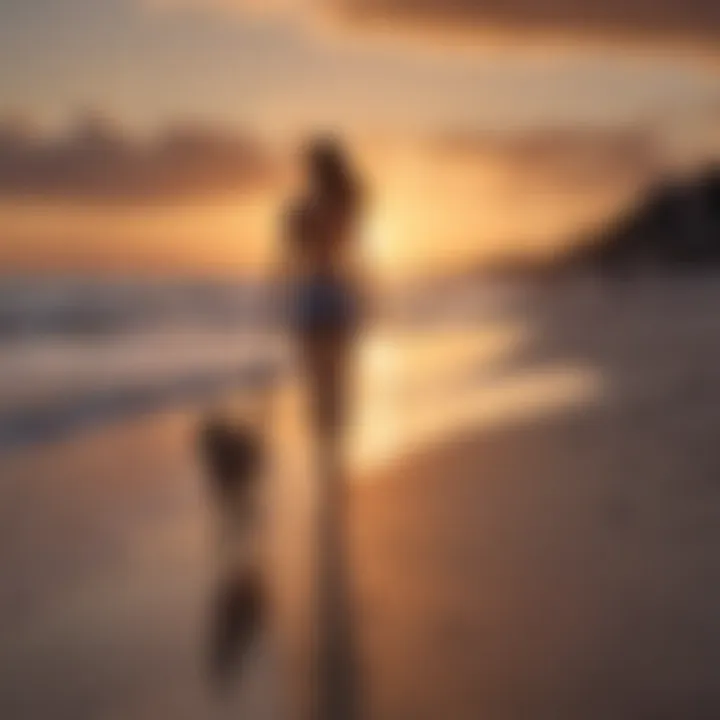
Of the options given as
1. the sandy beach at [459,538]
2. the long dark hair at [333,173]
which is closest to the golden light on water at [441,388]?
the sandy beach at [459,538]

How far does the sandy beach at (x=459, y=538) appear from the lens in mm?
882

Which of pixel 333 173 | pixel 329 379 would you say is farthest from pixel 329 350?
pixel 333 173

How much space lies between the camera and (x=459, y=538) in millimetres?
902

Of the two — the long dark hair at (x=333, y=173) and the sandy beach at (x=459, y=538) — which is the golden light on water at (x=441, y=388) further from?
the long dark hair at (x=333, y=173)

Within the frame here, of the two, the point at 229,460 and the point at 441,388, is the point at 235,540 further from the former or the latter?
the point at 441,388

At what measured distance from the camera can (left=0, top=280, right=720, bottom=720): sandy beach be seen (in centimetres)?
88

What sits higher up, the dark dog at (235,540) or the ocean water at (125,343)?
the ocean water at (125,343)

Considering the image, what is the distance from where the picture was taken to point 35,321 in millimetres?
897

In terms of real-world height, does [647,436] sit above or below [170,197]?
below

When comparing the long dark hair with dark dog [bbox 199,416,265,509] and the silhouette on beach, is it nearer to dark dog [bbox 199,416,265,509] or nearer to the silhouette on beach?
the silhouette on beach

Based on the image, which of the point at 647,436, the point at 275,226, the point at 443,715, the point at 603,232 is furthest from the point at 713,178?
the point at 443,715

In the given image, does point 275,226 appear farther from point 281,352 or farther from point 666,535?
point 666,535

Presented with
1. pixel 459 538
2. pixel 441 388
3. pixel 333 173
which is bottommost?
pixel 459 538

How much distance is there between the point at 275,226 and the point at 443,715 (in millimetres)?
375
